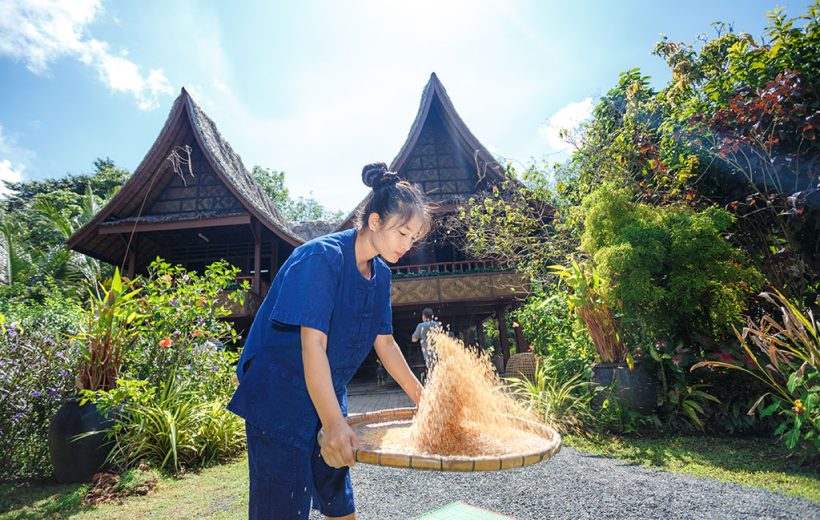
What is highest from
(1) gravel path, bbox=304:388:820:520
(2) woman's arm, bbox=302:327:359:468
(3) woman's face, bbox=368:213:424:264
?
(3) woman's face, bbox=368:213:424:264

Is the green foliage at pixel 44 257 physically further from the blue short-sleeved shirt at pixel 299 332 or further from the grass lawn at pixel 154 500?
the blue short-sleeved shirt at pixel 299 332

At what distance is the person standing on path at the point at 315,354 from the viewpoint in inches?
45.9

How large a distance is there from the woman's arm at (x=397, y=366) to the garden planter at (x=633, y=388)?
3.32 meters

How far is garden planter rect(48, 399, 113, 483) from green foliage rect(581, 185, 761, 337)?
4.79 metres

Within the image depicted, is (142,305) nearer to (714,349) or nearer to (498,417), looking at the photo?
(498,417)

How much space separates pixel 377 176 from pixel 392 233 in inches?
9.0

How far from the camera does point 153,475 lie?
136 inches

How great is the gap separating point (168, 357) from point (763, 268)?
6.05 meters

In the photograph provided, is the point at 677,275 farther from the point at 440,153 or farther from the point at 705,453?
the point at 440,153

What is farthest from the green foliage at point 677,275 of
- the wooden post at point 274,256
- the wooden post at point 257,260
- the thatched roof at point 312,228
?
the thatched roof at point 312,228

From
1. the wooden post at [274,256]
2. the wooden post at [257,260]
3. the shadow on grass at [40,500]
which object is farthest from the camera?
the wooden post at [274,256]

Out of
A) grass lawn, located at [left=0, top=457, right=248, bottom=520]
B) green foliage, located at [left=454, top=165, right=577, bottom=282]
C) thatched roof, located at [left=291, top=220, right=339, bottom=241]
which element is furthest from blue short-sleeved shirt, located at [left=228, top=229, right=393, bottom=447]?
thatched roof, located at [left=291, top=220, right=339, bottom=241]

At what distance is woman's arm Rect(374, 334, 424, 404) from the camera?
162 centimetres

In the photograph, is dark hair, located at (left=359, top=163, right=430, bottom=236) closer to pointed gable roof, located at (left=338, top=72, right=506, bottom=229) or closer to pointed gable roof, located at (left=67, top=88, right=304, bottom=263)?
pointed gable roof, located at (left=338, top=72, right=506, bottom=229)
